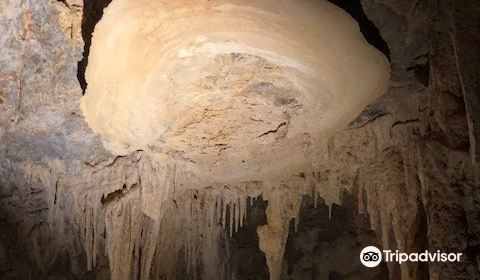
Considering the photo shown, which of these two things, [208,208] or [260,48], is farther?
[208,208]

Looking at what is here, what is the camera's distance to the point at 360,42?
2.64 meters

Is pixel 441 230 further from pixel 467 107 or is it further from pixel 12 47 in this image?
pixel 12 47

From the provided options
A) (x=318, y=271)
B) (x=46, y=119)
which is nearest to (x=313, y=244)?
(x=318, y=271)

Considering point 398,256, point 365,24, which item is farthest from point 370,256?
point 365,24

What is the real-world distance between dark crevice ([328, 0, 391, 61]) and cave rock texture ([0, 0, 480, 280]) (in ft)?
0.03

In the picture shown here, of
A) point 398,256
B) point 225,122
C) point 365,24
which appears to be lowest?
point 398,256

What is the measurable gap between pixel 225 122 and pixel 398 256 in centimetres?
192

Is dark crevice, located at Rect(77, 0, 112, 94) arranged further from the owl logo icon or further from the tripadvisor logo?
the owl logo icon

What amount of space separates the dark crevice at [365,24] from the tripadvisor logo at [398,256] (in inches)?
45.5

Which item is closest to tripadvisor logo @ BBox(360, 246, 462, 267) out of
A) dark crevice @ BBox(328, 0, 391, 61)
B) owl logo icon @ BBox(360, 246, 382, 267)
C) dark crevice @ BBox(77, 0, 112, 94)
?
owl logo icon @ BBox(360, 246, 382, 267)

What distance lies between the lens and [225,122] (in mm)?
3391

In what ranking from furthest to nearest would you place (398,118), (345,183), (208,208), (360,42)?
(208,208) → (345,183) → (398,118) → (360,42)

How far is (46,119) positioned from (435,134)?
8.86 ft

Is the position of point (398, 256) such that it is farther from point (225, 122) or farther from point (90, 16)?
point (90, 16)
